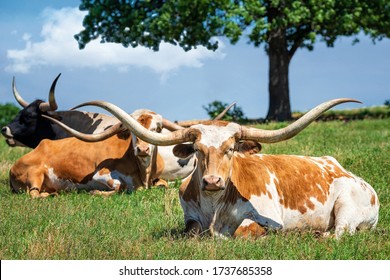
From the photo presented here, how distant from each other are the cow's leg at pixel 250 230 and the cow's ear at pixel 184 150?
36.0 inches

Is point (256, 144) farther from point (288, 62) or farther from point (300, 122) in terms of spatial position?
point (288, 62)

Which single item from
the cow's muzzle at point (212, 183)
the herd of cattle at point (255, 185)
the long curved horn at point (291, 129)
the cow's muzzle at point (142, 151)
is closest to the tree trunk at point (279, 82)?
the cow's muzzle at point (142, 151)

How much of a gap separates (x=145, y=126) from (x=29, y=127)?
4056 millimetres

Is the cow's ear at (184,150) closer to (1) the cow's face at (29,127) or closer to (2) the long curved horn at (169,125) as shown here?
(2) the long curved horn at (169,125)

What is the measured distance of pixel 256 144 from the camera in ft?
23.3

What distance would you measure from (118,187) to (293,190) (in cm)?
438

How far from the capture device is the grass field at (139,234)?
640 cm

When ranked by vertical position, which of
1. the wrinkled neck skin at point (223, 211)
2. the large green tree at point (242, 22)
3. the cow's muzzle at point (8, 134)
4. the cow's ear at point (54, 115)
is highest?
the large green tree at point (242, 22)

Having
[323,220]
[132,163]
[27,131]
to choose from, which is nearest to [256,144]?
[323,220]

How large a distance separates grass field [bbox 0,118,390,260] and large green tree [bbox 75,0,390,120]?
13.1 m

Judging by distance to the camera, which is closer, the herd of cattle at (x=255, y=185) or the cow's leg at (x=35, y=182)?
the herd of cattle at (x=255, y=185)

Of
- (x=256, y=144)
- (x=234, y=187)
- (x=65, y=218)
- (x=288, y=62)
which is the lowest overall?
(x=65, y=218)

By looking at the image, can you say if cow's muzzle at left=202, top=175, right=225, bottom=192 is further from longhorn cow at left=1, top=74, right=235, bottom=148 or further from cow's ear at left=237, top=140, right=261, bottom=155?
longhorn cow at left=1, top=74, right=235, bottom=148

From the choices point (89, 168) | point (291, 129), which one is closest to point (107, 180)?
point (89, 168)
